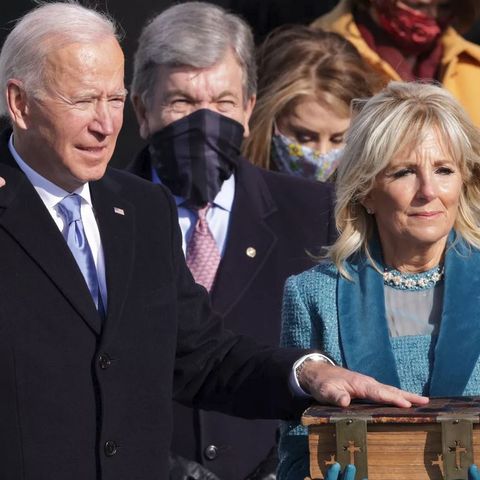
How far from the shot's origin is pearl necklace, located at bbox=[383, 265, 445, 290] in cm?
410

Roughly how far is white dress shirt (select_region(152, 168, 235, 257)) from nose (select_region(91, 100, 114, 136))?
1258 millimetres

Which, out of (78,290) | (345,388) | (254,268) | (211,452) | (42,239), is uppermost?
(42,239)

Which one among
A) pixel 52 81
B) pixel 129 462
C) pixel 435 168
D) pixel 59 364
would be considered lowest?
pixel 129 462

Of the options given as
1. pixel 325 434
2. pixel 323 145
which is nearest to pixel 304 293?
pixel 325 434

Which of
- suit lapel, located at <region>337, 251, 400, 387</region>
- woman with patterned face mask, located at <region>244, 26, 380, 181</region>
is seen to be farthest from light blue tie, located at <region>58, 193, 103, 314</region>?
woman with patterned face mask, located at <region>244, 26, 380, 181</region>

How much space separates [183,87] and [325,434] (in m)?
1.82

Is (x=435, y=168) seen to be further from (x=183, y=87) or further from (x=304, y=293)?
(x=183, y=87)

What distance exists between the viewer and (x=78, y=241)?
383 centimetres

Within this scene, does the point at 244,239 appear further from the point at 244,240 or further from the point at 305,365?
the point at 305,365

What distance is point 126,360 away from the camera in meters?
3.79

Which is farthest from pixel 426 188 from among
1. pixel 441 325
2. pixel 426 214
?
pixel 441 325

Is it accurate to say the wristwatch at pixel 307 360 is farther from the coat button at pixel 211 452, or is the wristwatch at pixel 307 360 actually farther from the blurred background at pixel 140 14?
the blurred background at pixel 140 14

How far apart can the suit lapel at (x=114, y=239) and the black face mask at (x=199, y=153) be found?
99cm

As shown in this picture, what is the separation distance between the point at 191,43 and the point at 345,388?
174cm
